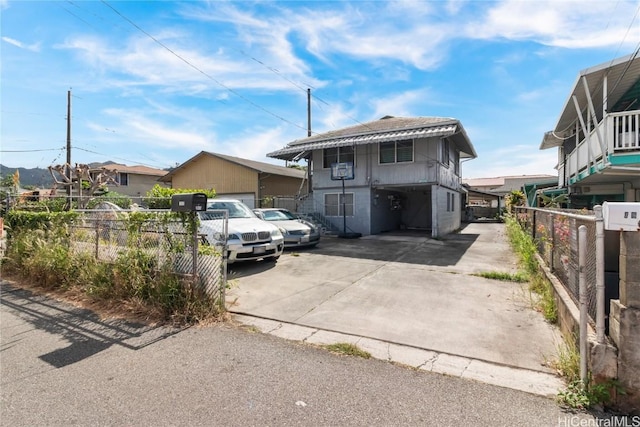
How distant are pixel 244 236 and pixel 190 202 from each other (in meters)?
3.08

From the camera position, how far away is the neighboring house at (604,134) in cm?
749

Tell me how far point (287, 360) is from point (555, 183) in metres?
19.9

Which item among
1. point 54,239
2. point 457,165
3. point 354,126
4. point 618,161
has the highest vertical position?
point 354,126

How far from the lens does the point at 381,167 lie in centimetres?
1473

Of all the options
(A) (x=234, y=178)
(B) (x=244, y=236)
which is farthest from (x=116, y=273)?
(A) (x=234, y=178)

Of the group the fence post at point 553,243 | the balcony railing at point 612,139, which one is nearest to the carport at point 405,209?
the balcony railing at point 612,139

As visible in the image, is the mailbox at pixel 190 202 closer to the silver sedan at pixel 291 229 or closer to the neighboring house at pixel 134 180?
the silver sedan at pixel 291 229

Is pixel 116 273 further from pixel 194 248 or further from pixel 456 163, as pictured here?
pixel 456 163

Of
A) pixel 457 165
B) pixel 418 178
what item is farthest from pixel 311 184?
pixel 457 165

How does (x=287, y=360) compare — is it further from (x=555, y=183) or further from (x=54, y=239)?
(x=555, y=183)

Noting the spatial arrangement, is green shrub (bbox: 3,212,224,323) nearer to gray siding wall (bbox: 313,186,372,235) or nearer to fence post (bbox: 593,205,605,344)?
fence post (bbox: 593,205,605,344)

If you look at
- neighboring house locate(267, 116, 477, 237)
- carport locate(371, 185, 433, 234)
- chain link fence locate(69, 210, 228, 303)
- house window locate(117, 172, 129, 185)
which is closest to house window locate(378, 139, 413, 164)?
neighboring house locate(267, 116, 477, 237)

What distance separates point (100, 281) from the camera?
5.14m

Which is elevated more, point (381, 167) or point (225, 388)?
point (381, 167)
